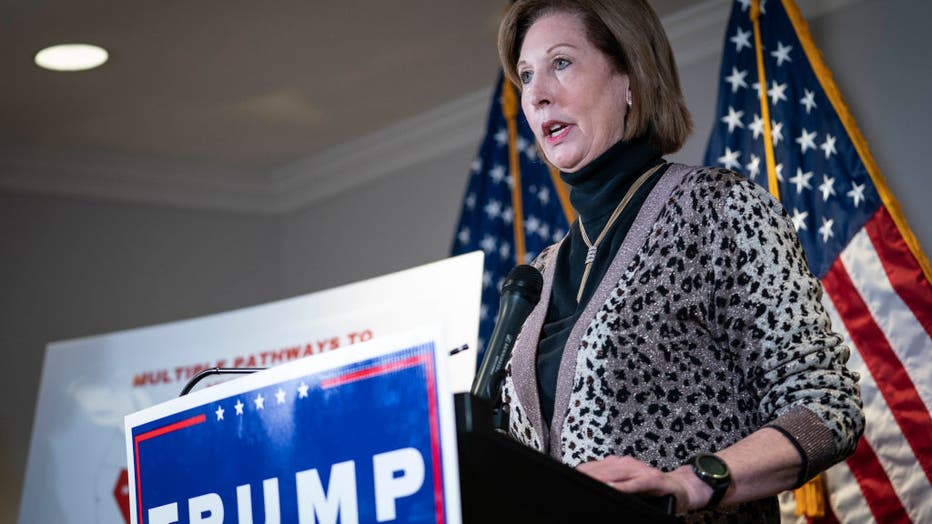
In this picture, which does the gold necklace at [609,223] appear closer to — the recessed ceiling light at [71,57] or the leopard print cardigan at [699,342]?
the leopard print cardigan at [699,342]

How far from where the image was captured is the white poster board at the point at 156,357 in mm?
3133

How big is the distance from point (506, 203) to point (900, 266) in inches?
60.3

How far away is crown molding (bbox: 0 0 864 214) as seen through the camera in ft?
16.7

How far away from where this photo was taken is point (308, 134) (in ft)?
17.5

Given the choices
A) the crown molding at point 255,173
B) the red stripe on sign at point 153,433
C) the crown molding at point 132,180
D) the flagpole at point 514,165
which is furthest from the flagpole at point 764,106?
the crown molding at point 132,180

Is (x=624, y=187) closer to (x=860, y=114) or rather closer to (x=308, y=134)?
(x=860, y=114)

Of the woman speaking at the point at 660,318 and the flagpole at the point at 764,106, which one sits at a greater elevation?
the flagpole at the point at 764,106

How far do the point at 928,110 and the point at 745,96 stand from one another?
0.58 m

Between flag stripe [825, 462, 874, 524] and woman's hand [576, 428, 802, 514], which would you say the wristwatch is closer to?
woman's hand [576, 428, 802, 514]

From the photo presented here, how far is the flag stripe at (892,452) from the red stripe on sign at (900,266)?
210 mm

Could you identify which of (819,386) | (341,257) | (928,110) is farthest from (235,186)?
(819,386)

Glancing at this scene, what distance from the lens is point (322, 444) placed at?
37.3 inches

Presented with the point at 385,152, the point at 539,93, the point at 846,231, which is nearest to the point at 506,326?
the point at 539,93

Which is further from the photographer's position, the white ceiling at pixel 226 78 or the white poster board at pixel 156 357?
the white ceiling at pixel 226 78
